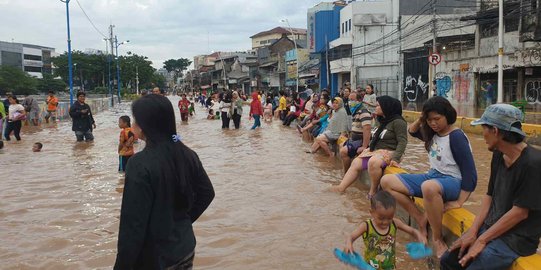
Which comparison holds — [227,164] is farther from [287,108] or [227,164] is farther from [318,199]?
[287,108]

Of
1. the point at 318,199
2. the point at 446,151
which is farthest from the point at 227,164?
the point at 446,151

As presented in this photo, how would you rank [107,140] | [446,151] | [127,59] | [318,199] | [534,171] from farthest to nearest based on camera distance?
1. [127,59]
2. [107,140]
3. [318,199]
4. [446,151]
5. [534,171]

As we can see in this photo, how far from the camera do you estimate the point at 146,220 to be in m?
2.52

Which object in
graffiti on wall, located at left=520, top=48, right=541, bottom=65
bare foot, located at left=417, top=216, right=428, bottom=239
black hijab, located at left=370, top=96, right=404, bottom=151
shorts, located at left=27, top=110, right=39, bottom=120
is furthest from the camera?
graffiti on wall, located at left=520, top=48, right=541, bottom=65

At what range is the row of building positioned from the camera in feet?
87.0

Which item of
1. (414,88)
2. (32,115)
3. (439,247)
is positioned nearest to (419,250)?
(439,247)

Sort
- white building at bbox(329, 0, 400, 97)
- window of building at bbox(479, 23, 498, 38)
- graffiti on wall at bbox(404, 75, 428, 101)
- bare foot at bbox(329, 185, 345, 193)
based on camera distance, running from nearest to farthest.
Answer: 1. bare foot at bbox(329, 185, 345, 193)
2. window of building at bbox(479, 23, 498, 38)
3. graffiti on wall at bbox(404, 75, 428, 101)
4. white building at bbox(329, 0, 400, 97)

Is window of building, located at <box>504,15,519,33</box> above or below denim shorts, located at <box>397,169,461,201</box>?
above

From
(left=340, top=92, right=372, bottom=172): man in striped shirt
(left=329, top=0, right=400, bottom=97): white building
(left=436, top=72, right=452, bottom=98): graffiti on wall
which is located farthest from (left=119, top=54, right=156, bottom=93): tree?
(left=340, top=92, right=372, bottom=172): man in striped shirt

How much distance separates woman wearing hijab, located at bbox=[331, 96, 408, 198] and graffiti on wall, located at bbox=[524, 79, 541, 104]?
23.3 metres

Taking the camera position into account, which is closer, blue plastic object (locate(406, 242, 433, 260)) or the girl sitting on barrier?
blue plastic object (locate(406, 242, 433, 260))

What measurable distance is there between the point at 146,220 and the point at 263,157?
939 centimetres

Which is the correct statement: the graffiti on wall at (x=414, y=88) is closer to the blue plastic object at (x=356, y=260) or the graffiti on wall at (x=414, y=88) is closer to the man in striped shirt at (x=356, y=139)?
the man in striped shirt at (x=356, y=139)

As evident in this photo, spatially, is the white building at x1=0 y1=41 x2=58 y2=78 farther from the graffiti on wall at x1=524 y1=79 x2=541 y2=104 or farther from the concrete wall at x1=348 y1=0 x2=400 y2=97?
the graffiti on wall at x1=524 y1=79 x2=541 y2=104
